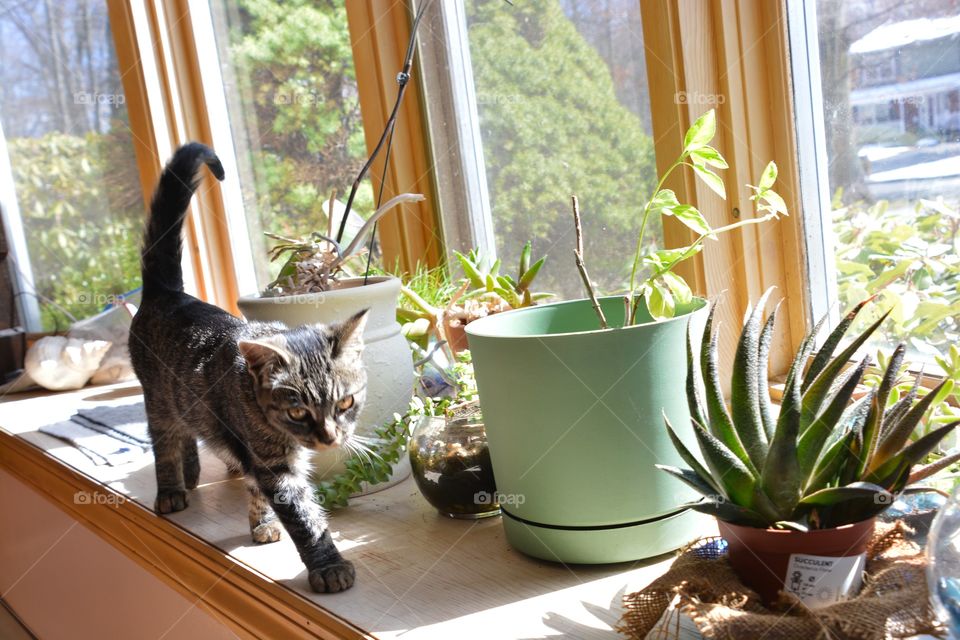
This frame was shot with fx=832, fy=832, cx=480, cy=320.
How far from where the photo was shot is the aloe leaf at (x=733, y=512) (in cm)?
54

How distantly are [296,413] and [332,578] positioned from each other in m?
0.19

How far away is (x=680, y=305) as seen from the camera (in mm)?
745

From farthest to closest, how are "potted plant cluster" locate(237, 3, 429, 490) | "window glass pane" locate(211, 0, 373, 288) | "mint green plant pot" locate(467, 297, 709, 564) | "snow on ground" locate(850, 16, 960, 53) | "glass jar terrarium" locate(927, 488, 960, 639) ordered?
"window glass pane" locate(211, 0, 373, 288) < "potted plant cluster" locate(237, 3, 429, 490) < "snow on ground" locate(850, 16, 960, 53) < "mint green plant pot" locate(467, 297, 709, 564) < "glass jar terrarium" locate(927, 488, 960, 639)

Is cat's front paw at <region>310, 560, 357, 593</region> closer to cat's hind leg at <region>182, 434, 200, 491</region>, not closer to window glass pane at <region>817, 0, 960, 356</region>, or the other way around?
cat's hind leg at <region>182, 434, 200, 491</region>

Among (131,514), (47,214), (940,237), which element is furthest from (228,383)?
(47,214)

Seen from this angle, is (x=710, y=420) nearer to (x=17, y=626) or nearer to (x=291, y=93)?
(x=291, y=93)

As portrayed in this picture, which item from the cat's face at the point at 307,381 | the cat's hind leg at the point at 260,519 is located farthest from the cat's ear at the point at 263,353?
the cat's hind leg at the point at 260,519

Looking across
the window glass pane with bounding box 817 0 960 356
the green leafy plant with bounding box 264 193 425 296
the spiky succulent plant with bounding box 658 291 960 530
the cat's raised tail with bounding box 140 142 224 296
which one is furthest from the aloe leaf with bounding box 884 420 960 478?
the cat's raised tail with bounding box 140 142 224 296

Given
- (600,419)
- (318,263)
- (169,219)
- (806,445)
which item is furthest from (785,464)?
(169,219)

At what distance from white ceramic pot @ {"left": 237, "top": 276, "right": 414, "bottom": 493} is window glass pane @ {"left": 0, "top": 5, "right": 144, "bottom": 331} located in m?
1.38

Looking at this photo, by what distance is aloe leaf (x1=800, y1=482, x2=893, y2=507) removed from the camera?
0.50m

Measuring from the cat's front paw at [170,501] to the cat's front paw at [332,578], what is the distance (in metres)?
0.37

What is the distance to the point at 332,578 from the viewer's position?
0.75m

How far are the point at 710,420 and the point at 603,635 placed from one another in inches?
7.1
